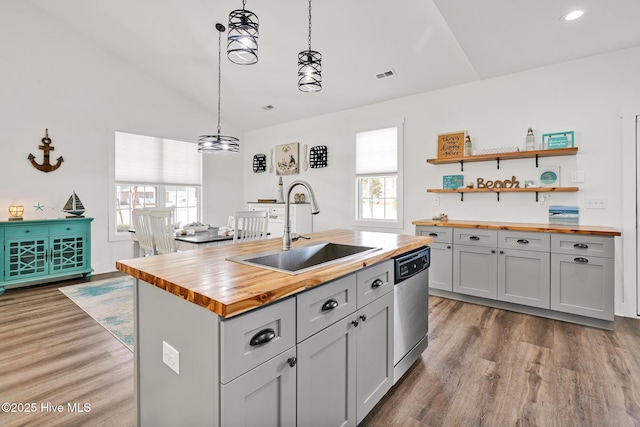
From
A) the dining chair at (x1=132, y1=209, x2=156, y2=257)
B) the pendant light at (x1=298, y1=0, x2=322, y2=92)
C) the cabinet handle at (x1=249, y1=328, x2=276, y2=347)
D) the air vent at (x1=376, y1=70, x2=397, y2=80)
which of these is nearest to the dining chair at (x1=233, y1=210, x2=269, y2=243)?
the dining chair at (x1=132, y1=209, x2=156, y2=257)

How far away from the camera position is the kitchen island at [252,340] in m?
1.01

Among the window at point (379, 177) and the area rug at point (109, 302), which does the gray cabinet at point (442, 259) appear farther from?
the area rug at point (109, 302)

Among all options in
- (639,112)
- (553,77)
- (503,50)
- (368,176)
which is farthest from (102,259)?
(639,112)

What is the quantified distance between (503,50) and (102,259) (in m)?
6.06

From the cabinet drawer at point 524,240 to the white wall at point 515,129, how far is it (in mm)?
550

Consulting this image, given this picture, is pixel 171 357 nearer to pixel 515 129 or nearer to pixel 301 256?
pixel 301 256

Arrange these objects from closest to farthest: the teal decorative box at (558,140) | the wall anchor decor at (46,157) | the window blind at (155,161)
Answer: the teal decorative box at (558,140) < the wall anchor decor at (46,157) < the window blind at (155,161)

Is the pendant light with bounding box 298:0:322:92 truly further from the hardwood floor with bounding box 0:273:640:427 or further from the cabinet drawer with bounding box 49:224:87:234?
the cabinet drawer with bounding box 49:224:87:234

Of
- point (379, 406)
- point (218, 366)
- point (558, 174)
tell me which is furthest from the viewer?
point (558, 174)

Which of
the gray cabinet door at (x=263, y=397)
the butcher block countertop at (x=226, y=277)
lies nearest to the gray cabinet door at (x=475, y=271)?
the butcher block countertop at (x=226, y=277)

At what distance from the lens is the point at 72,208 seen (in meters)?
4.54

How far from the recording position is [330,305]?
139cm

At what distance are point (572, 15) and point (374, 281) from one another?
2852 mm

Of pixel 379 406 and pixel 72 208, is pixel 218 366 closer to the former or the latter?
pixel 379 406
